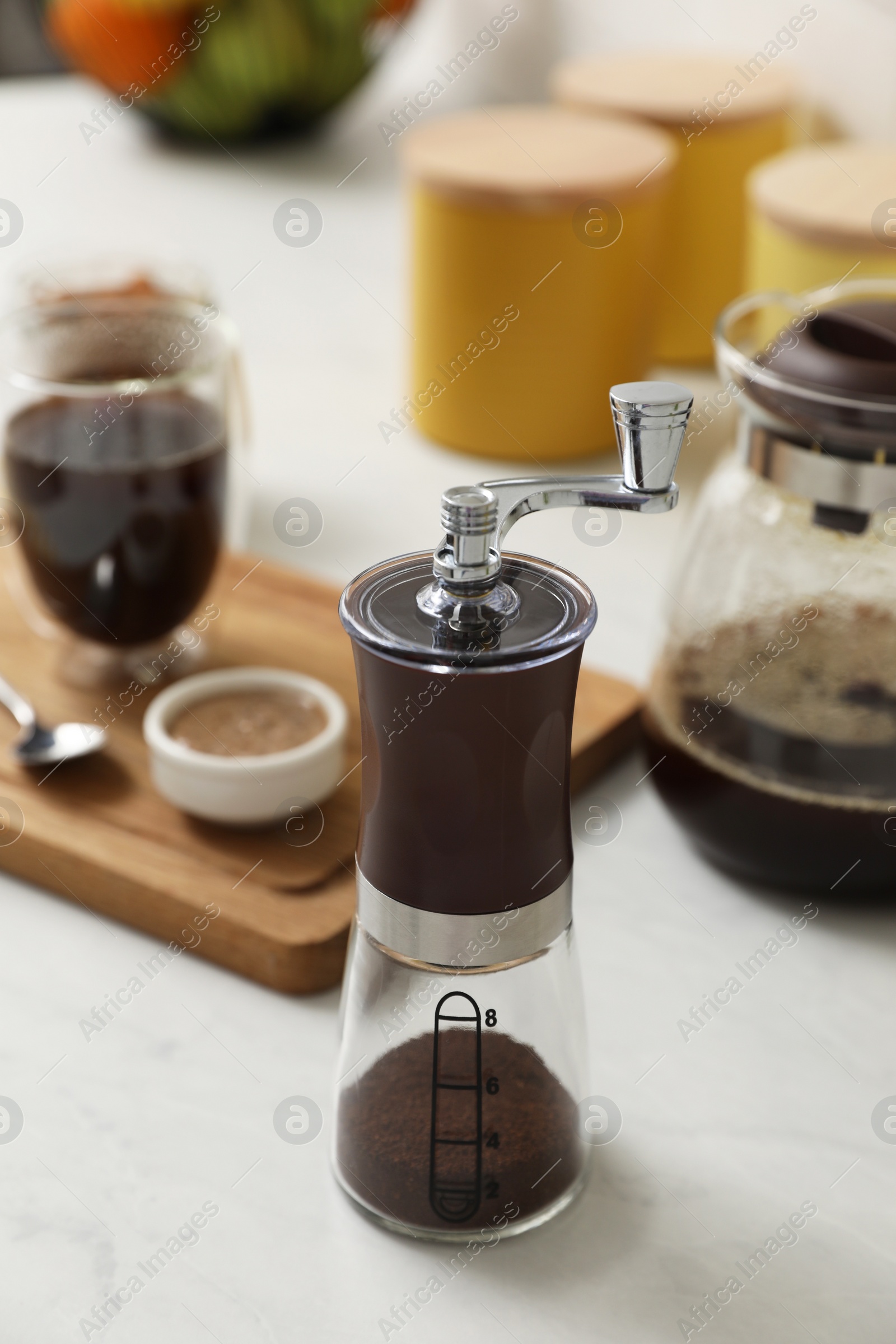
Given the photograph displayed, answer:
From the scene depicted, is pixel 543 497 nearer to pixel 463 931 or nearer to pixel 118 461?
pixel 463 931

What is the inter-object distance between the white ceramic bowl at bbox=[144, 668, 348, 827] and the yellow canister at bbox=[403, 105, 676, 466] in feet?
1.58

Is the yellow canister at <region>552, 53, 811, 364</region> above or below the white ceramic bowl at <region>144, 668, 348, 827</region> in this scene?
above

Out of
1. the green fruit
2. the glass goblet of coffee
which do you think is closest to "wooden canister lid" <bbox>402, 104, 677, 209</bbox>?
the glass goblet of coffee

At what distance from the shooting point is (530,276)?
3.59 ft

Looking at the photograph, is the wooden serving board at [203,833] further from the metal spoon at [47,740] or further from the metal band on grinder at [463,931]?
the metal band on grinder at [463,931]

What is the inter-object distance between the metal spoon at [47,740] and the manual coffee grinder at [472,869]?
30 centimetres

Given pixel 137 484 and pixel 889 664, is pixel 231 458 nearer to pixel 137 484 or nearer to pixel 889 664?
pixel 137 484

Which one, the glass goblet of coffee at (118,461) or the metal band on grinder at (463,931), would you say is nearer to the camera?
the metal band on grinder at (463,931)

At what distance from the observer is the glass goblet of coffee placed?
81cm

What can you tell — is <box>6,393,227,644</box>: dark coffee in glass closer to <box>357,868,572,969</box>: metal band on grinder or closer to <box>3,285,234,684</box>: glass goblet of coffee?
<box>3,285,234,684</box>: glass goblet of coffee

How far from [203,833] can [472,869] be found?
292mm

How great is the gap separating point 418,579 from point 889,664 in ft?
1.00

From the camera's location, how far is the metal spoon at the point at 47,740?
78 centimetres

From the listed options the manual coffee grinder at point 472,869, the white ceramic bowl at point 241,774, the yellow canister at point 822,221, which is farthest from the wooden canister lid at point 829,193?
the manual coffee grinder at point 472,869
